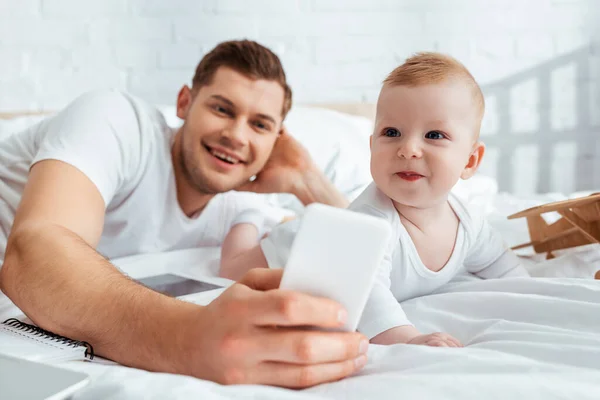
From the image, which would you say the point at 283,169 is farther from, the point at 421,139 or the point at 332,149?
the point at 421,139

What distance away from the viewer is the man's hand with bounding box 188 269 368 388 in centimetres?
54

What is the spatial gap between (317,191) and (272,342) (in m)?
1.05

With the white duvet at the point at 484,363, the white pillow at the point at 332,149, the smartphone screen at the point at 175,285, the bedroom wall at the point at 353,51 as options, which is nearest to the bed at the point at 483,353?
the white duvet at the point at 484,363

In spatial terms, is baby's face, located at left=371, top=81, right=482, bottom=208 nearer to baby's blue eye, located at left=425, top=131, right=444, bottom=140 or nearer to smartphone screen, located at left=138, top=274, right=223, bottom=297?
baby's blue eye, located at left=425, top=131, right=444, bottom=140

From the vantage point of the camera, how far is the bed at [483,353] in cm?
54

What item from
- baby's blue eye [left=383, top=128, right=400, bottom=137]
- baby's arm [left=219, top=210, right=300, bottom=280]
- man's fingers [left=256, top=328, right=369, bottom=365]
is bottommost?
baby's arm [left=219, top=210, right=300, bottom=280]

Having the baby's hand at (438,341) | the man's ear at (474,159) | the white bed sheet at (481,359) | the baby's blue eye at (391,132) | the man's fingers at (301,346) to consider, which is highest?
the baby's blue eye at (391,132)

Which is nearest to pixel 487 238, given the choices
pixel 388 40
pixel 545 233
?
pixel 545 233

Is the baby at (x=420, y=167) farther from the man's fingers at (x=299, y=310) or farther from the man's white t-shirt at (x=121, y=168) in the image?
the man's white t-shirt at (x=121, y=168)

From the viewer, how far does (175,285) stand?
40.3 inches

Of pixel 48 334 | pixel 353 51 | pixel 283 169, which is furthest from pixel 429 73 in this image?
pixel 353 51

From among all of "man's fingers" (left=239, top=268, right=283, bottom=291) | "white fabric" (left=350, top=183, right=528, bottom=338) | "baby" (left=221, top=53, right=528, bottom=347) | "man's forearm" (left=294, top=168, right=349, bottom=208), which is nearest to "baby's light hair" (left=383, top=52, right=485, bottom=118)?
"baby" (left=221, top=53, right=528, bottom=347)

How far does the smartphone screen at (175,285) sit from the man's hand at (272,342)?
15.2 inches

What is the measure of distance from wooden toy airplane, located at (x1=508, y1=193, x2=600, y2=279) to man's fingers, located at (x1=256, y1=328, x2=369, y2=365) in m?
0.57
